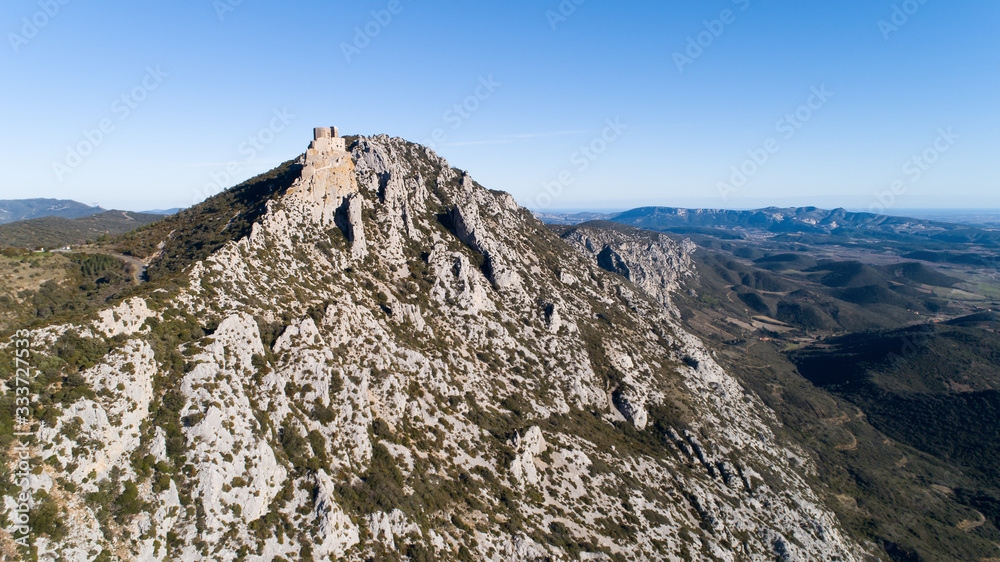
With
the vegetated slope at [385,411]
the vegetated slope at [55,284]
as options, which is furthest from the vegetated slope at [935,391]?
the vegetated slope at [55,284]

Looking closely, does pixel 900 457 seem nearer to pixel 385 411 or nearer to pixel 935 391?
pixel 935 391

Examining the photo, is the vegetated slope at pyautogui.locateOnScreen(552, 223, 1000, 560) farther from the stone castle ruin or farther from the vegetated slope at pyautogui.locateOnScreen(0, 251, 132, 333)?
the vegetated slope at pyautogui.locateOnScreen(0, 251, 132, 333)

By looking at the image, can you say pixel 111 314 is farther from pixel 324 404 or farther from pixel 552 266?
pixel 552 266

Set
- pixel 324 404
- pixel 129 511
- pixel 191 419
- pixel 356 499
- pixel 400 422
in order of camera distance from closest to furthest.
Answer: pixel 129 511 → pixel 191 419 → pixel 356 499 → pixel 324 404 → pixel 400 422

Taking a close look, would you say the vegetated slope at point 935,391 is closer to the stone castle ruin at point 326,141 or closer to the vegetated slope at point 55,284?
the stone castle ruin at point 326,141

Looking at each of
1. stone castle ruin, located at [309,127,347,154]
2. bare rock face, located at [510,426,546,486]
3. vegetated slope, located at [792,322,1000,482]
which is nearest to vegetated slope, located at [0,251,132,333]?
stone castle ruin, located at [309,127,347,154]

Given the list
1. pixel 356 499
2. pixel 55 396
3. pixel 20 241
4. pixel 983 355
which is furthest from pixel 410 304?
pixel 983 355

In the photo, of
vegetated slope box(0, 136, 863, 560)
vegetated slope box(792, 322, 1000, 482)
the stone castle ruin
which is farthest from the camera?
vegetated slope box(792, 322, 1000, 482)

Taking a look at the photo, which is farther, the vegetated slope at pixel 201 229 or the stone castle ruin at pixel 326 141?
the stone castle ruin at pixel 326 141
